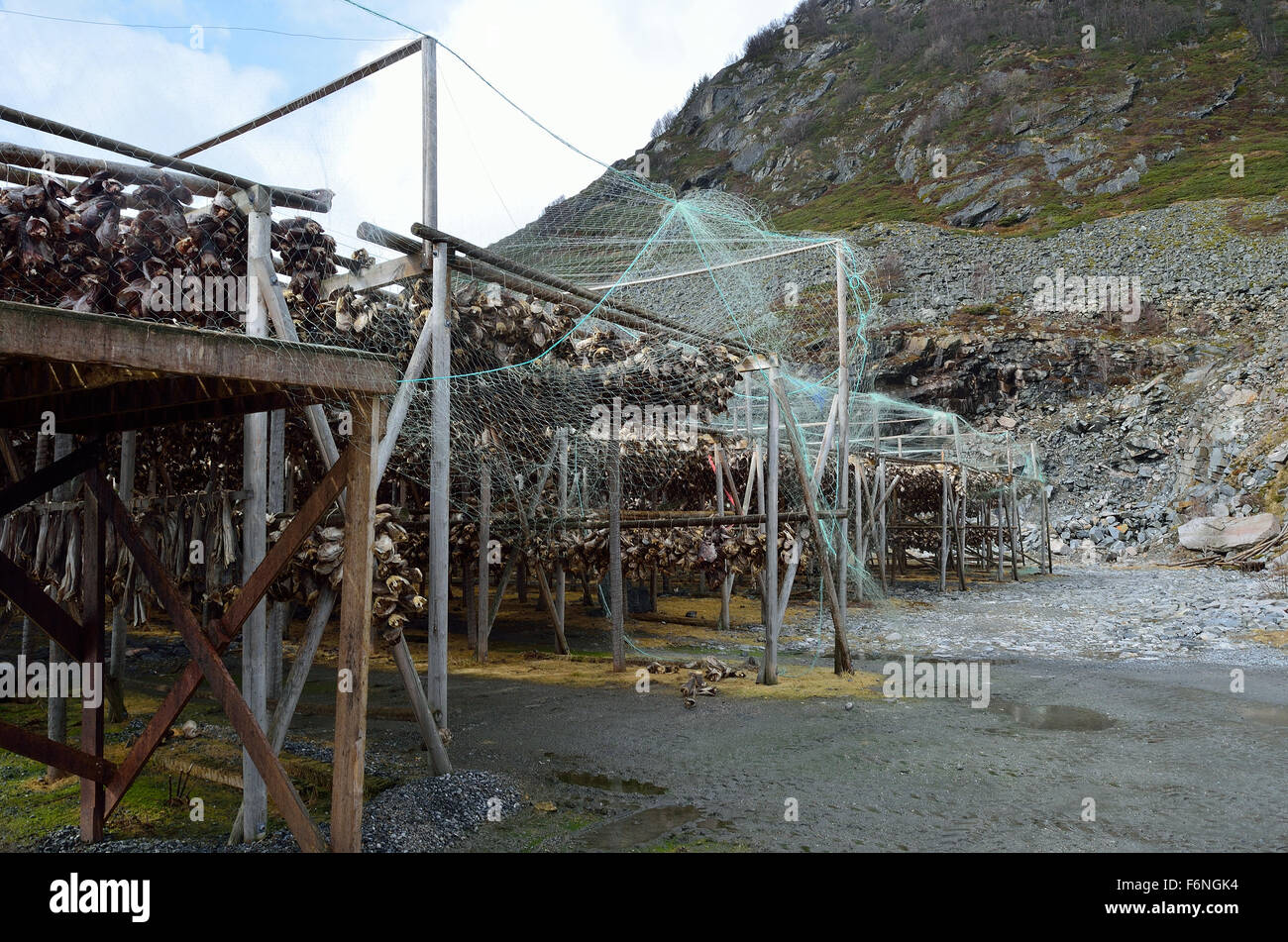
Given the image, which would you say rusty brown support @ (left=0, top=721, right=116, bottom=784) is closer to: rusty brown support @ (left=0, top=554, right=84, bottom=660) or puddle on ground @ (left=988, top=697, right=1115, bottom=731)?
rusty brown support @ (left=0, top=554, right=84, bottom=660)

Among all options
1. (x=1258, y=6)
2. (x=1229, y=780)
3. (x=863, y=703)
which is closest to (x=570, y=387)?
(x=863, y=703)

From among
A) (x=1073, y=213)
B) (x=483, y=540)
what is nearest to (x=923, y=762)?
(x=483, y=540)

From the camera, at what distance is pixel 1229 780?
5051 mm

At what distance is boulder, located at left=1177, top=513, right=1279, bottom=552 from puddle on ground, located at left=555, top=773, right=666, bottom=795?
1992 cm

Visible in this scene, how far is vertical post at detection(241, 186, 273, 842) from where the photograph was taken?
4.03 metres

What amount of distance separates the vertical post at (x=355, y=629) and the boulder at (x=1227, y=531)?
72.0 feet

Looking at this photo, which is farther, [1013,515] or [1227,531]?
[1013,515]

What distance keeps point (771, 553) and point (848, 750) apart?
8.56 ft

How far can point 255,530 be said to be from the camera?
4.17 metres

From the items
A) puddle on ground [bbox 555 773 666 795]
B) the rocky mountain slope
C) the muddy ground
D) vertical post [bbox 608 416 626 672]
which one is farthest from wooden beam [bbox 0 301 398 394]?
the rocky mountain slope

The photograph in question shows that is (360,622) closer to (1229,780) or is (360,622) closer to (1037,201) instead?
(1229,780)

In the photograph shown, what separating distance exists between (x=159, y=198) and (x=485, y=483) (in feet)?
15.4

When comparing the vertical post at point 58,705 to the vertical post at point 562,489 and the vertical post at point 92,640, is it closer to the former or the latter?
the vertical post at point 92,640

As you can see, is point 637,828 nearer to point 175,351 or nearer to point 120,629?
point 175,351
